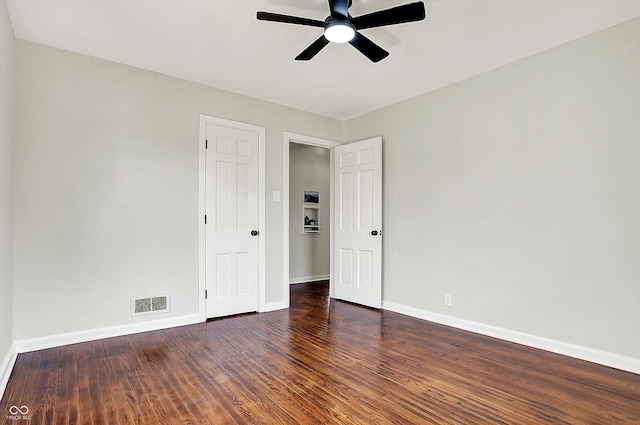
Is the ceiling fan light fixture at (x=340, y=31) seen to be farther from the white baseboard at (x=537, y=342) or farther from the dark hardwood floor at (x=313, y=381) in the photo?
the white baseboard at (x=537, y=342)

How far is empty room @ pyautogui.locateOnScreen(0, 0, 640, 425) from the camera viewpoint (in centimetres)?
237

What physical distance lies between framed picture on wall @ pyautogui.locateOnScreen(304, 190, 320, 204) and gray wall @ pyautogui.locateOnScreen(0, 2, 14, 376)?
4309 millimetres

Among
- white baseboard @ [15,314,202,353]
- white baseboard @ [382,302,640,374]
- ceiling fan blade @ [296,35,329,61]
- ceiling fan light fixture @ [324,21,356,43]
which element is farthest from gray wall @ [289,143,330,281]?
ceiling fan light fixture @ [324,21,356,43]

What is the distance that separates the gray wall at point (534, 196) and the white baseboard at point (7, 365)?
3.72 meters

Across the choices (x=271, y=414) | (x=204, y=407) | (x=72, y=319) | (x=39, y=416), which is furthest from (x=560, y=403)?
(x=72, y=319)

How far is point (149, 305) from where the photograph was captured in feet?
11.6

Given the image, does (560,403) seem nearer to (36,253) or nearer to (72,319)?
(72,319)

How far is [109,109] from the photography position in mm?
3385

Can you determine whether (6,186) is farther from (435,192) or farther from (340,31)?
(435,192)

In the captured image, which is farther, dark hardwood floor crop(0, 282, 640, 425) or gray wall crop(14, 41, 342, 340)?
gray wall crop(14, 41, 342, 340)

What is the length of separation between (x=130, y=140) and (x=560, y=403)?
4.13 meters

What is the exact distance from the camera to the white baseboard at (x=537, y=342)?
2669 millimetres

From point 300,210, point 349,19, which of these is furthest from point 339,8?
point 300,210

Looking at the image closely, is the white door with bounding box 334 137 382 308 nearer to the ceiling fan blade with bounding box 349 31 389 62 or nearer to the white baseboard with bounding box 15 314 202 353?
the ceiling fan blade with bounding box 349 31 389 62
